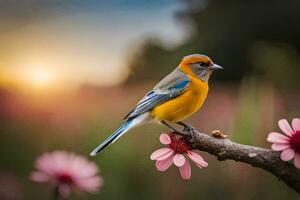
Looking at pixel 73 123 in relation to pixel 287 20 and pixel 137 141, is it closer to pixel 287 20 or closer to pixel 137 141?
pixel 137 141

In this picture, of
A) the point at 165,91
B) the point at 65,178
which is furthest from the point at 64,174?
the point at 165,91

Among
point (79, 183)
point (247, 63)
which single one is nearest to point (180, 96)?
point (79, 183)

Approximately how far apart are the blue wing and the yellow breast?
0.04ft

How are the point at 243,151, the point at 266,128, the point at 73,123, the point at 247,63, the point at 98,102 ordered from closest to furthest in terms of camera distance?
the point at 243,151
the point at 266,128
the point at 73,123
the point at 98,102
the point at 247,63

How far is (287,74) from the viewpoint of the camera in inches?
132

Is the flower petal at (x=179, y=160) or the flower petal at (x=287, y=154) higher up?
the flower petal at (x=179, y=160)

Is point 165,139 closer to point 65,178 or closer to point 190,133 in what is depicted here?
point 190,133

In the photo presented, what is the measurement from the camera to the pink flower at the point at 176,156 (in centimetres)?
77

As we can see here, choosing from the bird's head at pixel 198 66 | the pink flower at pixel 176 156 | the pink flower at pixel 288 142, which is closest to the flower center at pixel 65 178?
the bird's head at pixel 198 66

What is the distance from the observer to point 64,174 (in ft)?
3.84

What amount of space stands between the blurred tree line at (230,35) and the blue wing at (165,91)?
3.72m

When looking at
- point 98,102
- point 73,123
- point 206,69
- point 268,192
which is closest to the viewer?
point 206,69

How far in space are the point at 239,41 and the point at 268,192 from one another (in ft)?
11.0

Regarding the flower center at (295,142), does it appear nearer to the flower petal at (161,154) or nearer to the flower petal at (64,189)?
the flower petal at (161,154)
